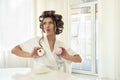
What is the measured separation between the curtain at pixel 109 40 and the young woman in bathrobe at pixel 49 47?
3.36ft

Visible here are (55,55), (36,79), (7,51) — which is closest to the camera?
(36,79)

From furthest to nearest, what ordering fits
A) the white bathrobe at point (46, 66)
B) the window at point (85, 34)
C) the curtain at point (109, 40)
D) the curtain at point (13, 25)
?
the window at point (85, 34)
the curtain at point (13, 25)
the curtain at point (109, 40)
the white bathrobe at point (46, 66)

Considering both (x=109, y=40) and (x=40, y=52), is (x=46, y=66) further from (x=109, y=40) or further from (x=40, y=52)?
(x=109, y=40)

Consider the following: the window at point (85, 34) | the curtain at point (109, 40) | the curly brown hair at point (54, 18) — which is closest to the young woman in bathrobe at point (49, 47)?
the curly brown hair at point (54, 18)

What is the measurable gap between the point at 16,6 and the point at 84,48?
1.47m

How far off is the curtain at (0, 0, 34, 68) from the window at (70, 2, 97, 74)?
85cm

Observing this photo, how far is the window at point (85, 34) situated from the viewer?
377 cm

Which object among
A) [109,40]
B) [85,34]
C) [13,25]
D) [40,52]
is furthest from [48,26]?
[85,34]

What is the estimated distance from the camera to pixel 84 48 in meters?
3.91

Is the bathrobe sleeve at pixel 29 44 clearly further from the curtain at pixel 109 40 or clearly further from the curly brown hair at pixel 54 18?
the curtain at pixel 109 40

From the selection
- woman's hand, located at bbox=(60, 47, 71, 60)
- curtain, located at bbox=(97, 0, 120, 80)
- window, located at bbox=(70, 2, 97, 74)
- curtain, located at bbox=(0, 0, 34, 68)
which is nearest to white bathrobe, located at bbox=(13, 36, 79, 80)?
woman's hand, located at bbox=(60, 47, 71, 60)

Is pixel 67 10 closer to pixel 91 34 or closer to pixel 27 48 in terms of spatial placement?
pixel 91 34

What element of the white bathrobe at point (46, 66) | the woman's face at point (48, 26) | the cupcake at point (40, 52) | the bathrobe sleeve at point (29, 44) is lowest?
the white bathrobe at point (46, 66)

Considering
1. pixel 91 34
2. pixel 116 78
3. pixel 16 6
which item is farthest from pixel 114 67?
pixel 16 6
